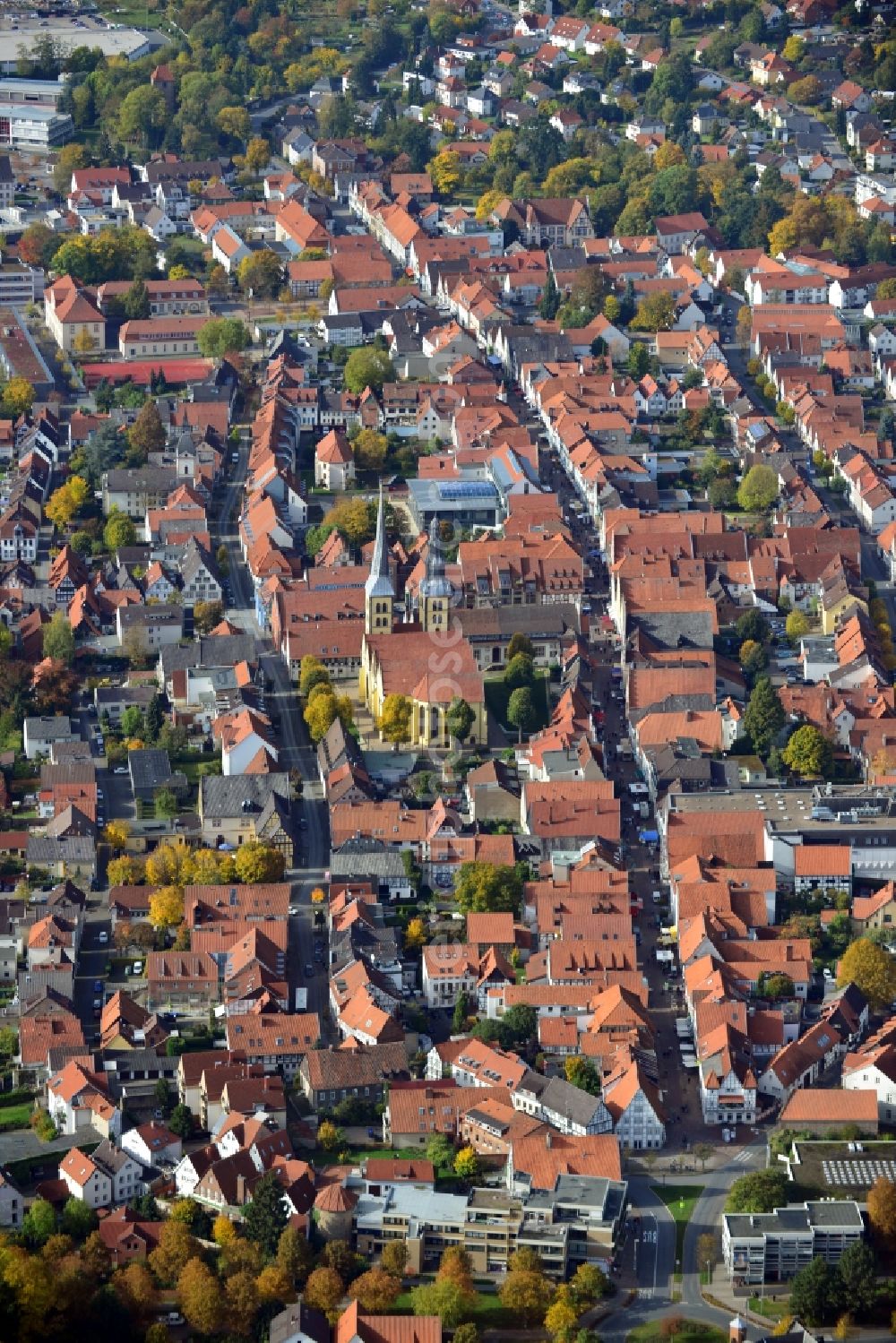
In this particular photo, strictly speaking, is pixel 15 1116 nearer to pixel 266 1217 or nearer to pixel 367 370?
pixel 266 1217

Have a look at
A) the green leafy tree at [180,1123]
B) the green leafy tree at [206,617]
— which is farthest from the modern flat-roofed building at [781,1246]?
the green leafy tree at [206,617]

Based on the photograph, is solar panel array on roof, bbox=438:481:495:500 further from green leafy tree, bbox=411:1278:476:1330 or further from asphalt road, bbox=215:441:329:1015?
green leafy tree, bbox=411:1278:476:1330

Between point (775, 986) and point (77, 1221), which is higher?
point (77, 1221)

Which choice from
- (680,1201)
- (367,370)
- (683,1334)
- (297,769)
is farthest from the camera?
(367,370)

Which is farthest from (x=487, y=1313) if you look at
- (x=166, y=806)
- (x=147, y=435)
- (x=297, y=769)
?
(x=147, y=435)

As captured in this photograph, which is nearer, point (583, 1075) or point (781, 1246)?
point (781, 1246)

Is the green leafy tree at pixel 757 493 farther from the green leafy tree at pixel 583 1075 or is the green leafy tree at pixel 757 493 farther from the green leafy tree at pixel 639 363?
the green leafy tree at pixel 583 1075

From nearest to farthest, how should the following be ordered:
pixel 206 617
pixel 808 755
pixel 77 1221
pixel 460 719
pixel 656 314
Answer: pixel 77 1221 → pixel 808 755 → pixel 460 719 → pixel 206 617 → pixel 656 314
